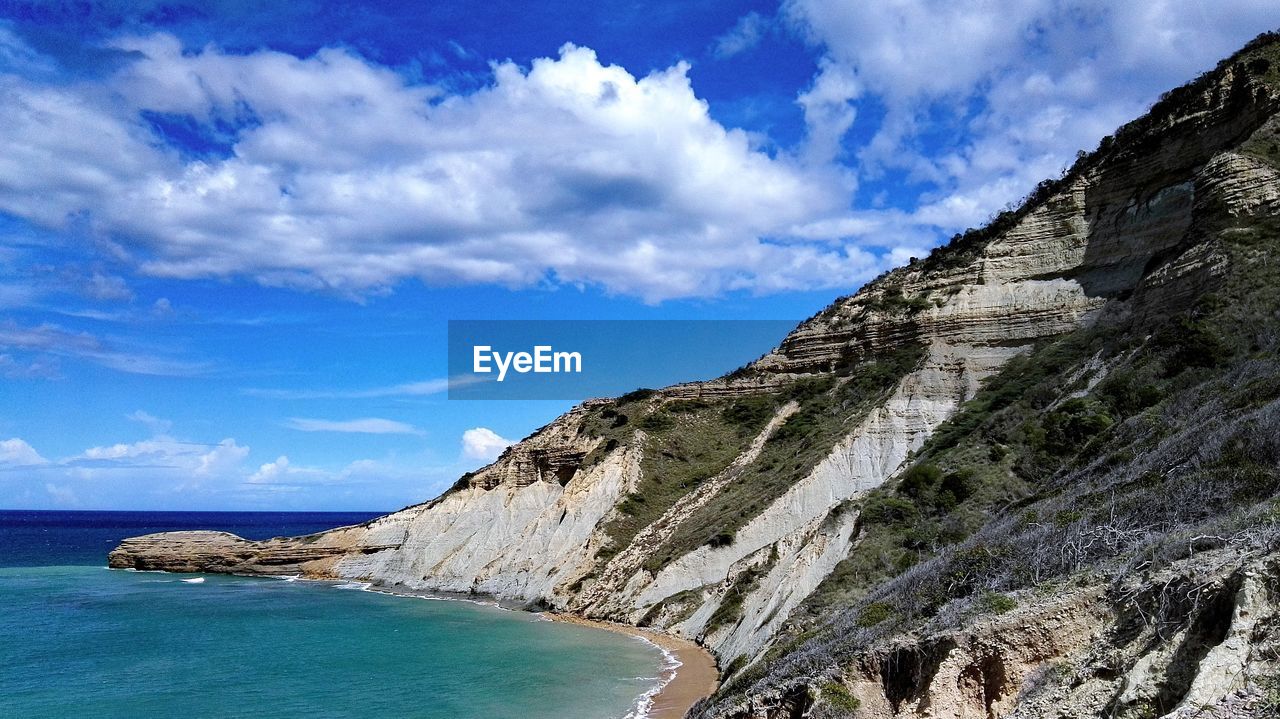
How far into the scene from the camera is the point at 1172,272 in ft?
102

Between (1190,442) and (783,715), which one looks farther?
(1190,442)

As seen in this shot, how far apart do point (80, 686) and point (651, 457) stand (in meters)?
32.8

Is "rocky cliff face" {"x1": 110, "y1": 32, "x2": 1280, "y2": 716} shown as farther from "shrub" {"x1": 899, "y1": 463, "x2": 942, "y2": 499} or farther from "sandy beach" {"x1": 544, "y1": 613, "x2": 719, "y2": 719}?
"shrub" {"x1": 899, "y1": 463, "x2": 942, "y2": 499}

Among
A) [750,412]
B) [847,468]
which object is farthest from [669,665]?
[750,412]

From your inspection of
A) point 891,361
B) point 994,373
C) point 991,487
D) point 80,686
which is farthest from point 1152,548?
point 891,361

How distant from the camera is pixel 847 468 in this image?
38188mm

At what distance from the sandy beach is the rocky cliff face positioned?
0.69 metres

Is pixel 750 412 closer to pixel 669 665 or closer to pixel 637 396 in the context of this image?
pixel 637 396

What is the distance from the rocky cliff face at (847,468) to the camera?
1068 cm

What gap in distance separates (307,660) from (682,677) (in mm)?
13422

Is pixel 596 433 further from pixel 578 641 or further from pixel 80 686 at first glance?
pixel 80 686

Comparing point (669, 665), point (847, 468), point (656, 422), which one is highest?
point (656, 422)

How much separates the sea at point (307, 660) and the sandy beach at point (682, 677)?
1.92 ft

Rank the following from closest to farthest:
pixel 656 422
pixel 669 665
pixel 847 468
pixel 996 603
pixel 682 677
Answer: pixel 996 603 < pixel 682 677 < pixel 669 665 < pixel 847 468 < pixel 656 422
